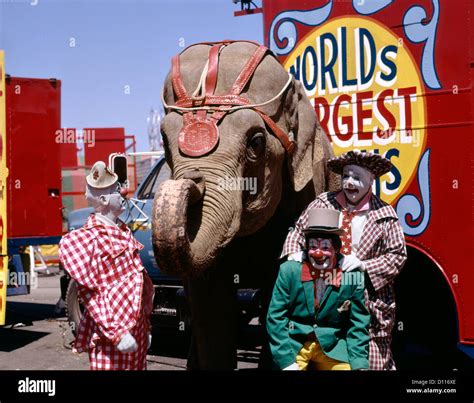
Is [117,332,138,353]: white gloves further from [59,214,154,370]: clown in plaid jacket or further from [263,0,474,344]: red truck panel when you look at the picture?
[263,0,474,344]: red truck panel

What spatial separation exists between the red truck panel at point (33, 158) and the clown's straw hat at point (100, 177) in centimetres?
525

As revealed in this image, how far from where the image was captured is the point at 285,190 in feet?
15.7

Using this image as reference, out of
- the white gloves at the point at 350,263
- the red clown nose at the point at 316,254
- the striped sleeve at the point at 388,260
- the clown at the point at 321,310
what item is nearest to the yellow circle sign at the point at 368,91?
the striped sleeve at the point at 388,260

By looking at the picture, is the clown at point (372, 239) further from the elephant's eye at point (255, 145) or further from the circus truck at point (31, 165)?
the circus truck at point (31, 165)

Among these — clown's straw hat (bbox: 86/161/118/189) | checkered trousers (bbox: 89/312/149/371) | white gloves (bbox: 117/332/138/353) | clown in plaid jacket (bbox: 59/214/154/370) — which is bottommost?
checkered trousers (bbox: 89/312/149/371)

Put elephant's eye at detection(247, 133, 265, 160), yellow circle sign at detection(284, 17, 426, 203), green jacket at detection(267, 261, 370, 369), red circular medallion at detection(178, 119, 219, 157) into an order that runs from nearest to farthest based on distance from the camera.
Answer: green jacket at detection(267, 261, 370, 369), red circular medallion at detection(178, 119, 219, 157), elephant's eye at detection(247, 133, 265, 160), yellow circle sign at detection(284, 17, 426, 203)

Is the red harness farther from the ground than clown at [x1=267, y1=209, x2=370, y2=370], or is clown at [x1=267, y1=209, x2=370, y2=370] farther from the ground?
the red harness

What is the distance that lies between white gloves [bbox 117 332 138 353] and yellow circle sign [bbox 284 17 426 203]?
2674 millimetres

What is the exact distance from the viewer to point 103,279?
3.62 metres

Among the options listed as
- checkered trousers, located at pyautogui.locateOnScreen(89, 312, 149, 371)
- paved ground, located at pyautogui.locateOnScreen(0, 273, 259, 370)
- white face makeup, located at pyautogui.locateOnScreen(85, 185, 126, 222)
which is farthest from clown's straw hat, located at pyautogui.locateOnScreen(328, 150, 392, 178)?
paved ground, located at pyautogui.locateOnScreen(0, 273, 259, 370)

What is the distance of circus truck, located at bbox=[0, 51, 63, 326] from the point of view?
8.80 m

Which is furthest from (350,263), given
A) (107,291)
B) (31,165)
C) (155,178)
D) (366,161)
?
(31,165)

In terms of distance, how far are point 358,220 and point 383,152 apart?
4.47 ft

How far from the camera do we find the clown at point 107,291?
3.55 m
